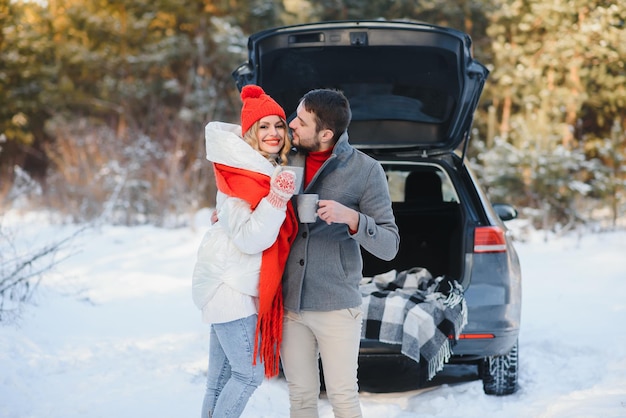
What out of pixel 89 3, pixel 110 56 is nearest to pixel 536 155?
pixel 110 56

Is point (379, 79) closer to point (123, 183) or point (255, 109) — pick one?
point (255, 109)

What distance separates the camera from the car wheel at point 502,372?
3.94 metres

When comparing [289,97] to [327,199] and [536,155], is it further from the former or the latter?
[536,155]

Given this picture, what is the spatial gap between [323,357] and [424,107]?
7.03ft

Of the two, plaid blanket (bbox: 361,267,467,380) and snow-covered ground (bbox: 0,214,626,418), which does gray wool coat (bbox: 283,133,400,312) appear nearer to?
plaid blanket (bbox: 361,267,467,380)

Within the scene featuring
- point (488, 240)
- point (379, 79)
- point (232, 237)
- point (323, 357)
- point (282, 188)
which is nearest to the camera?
point (282, 188)

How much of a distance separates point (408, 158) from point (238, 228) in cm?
221

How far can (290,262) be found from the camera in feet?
8.55

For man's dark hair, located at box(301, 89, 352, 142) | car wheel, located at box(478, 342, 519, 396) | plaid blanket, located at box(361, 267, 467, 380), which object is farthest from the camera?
car wheel, located at box(478, 342, 519, 396)

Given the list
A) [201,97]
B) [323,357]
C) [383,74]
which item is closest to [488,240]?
[383,74]

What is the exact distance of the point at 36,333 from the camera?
4781mm

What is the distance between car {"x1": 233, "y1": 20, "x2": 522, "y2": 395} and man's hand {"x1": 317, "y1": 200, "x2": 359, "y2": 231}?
1449mm

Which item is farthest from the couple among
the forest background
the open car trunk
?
the forest background

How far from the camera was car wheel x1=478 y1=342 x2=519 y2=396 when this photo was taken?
3936 millimetres
